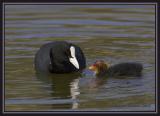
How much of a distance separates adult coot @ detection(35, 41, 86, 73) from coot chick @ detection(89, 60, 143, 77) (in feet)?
1.05

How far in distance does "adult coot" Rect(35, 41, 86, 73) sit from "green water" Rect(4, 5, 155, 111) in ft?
0.46

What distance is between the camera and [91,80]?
395 inches

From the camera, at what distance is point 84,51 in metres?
11.6

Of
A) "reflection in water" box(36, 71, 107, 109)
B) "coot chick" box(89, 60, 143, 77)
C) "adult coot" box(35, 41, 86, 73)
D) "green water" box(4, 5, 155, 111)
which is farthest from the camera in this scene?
"adult coot" box(35, 41, 86, 73)

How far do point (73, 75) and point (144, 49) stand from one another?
1626 mm

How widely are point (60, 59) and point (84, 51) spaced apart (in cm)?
97

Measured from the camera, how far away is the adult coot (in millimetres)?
10531

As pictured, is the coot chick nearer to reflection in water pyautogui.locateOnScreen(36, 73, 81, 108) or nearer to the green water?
the green water

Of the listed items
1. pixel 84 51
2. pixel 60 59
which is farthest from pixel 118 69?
pixel 84 51

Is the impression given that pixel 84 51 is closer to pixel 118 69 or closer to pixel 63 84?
pixel 118 69

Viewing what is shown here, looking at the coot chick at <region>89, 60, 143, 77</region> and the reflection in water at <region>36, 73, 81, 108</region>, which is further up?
the coot chick at <region>89, 60, 143, 77</region>

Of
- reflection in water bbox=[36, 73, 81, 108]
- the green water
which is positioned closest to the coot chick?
the green water

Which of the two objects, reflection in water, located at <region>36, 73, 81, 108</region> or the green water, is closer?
the green water

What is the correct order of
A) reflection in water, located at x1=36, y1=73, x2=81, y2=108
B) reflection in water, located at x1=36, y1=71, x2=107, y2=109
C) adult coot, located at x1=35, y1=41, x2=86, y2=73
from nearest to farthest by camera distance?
reflection in water, located at x1=36, y1=71, x2=107, y2=109 → reflection in water, located at x1=36, y1=73, x2=81, y2=108 → adult coot, located at x1=35, y1=41, x2=86, y2=73
